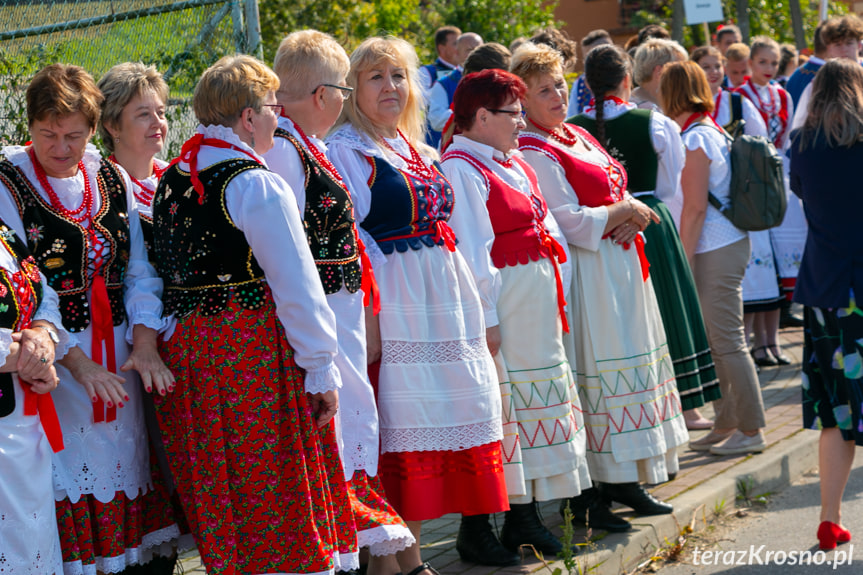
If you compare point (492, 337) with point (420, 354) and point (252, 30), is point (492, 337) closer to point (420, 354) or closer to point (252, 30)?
point (420, 354)

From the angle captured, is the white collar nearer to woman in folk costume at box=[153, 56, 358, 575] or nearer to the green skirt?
woman in folk costume at box=[153, 56, 358, 575]

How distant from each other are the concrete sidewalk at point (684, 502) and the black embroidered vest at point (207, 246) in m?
1.56

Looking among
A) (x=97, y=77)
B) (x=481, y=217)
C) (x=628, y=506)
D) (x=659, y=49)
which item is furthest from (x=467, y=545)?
(x=659, y=49)

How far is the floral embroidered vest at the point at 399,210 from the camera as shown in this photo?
12.8ft

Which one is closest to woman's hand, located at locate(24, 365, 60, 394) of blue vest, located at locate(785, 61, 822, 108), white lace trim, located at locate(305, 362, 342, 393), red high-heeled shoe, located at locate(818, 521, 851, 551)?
white lace trim, located at locate(305, 362, 342, 393)

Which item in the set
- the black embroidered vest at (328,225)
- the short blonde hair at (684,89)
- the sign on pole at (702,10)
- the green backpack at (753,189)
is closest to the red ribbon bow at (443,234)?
the black embroidered vest at (328,225)

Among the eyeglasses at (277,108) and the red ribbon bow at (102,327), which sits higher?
the eyeglasses at (277,108)

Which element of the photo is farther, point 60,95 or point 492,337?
point 492,337

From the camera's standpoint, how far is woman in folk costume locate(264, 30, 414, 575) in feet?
11.8

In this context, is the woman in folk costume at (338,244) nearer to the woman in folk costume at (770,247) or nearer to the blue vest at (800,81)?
the woman in folk costume at (770,247)

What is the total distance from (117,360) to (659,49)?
3984mm

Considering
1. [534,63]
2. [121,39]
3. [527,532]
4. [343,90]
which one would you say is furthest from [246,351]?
[121,39]

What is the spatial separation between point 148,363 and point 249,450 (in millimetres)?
426

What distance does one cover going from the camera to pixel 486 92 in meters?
4.39
